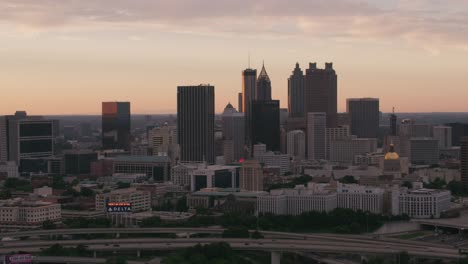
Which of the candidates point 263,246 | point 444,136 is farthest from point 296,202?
point 444,136

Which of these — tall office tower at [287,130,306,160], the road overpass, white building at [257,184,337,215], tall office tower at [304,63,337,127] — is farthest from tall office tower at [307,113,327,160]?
the road overpass

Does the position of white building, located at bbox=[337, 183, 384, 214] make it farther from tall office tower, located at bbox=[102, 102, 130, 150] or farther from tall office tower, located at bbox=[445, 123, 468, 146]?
tall office tower, located at bbox=[445, 123, 468, 146]

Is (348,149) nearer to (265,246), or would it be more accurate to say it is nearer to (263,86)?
(263,86)

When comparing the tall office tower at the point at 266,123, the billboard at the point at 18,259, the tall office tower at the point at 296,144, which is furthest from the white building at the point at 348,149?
the billboard at the point at 18,259

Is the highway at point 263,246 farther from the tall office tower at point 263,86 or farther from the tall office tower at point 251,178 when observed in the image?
the tall office tower at point 263,86

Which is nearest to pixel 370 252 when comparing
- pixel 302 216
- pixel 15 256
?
pixel 15 256

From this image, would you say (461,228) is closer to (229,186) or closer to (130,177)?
(229,186)
